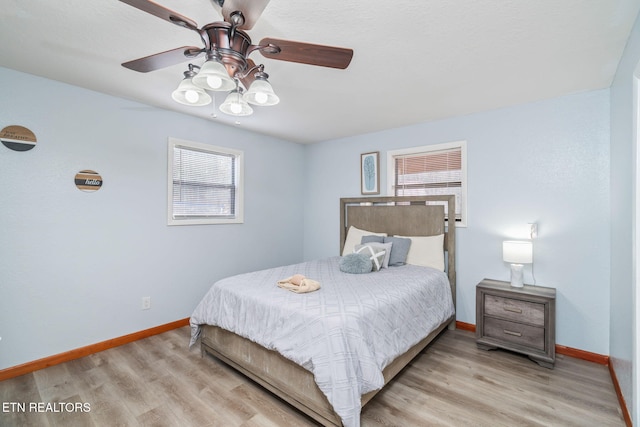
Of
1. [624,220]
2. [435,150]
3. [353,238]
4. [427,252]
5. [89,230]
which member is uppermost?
[435,150]

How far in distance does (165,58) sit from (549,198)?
132 inches

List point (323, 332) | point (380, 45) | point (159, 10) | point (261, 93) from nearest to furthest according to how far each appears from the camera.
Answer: point (159, 10), point (261, 93), point (323, 332), point (380, 45)

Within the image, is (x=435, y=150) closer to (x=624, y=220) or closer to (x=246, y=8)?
(x=624, y=220)

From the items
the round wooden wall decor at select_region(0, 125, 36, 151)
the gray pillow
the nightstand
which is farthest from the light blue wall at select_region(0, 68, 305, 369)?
the nightstand

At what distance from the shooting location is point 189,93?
169 cm

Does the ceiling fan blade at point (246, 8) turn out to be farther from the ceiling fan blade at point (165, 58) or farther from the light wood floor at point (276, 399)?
the light wood floor at point (276, 399)

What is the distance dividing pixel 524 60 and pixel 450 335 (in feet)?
8.62

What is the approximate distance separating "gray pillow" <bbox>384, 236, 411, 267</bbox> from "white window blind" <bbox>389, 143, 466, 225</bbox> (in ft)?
2.00

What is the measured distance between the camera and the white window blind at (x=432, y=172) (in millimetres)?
3490

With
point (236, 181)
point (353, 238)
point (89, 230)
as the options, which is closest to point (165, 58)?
point (89, 230)

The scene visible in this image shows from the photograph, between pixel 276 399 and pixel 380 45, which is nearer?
pixel 380 45

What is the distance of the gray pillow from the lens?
340cm

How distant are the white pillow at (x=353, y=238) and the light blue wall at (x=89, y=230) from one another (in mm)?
1567

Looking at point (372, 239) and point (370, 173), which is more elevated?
point (370, 173)
